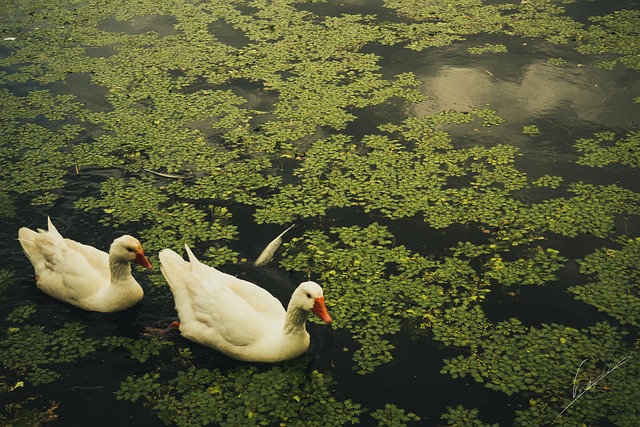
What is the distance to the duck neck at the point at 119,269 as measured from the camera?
20.2 feet

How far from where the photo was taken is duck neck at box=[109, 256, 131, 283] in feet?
20.2

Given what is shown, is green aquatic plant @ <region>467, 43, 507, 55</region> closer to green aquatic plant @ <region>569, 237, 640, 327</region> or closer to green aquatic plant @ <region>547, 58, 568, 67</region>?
green aquatic plant @ <region>547, 58, 568, 67</region>

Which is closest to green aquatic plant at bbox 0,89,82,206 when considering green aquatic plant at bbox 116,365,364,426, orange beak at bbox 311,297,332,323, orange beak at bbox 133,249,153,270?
orange beak at bbox 133,249,153,270

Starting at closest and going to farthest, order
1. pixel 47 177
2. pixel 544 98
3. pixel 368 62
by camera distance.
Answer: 1. pixel 47 177
2. pixel 544 98
3. pixel 368 62

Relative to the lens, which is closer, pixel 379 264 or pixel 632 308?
pixel 632 308

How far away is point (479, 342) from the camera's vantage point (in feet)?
19.0

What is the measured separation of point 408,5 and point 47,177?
837 cm

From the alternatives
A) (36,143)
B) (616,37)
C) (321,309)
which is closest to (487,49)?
(616,37)

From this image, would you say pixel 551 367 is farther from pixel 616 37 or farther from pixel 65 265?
pixel 616 37

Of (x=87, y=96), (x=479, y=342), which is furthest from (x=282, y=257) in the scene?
(x=87, y=96)

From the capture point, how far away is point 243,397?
533cm

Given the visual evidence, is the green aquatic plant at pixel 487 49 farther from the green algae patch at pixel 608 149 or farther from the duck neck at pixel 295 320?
the duck neck at pixel 295 320

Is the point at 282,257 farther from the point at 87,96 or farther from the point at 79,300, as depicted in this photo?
the point at 87,96

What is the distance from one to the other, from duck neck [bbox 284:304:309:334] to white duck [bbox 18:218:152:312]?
1.55 metres
